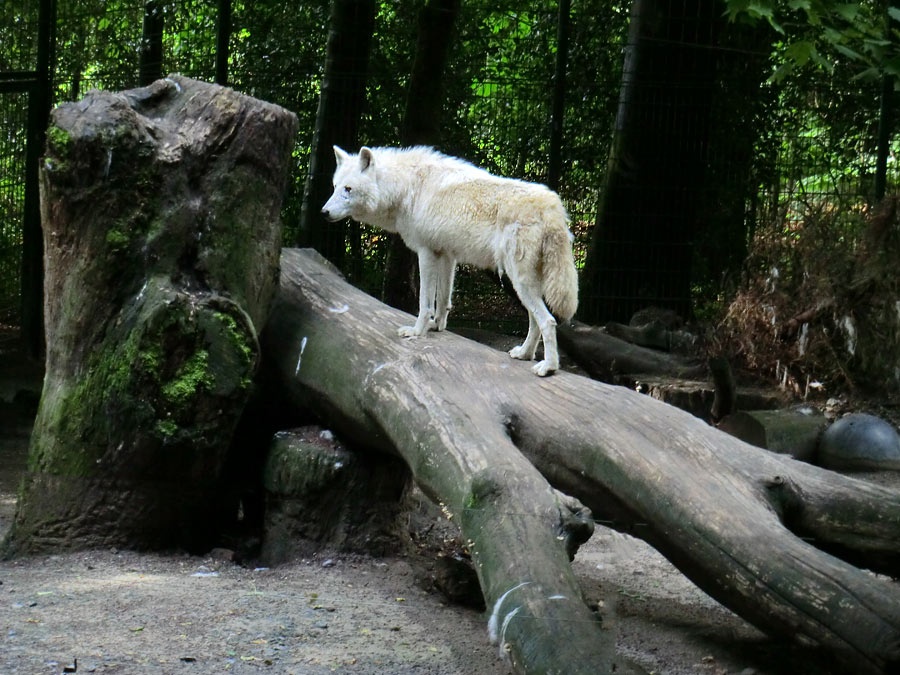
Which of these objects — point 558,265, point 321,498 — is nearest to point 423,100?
point 558,265

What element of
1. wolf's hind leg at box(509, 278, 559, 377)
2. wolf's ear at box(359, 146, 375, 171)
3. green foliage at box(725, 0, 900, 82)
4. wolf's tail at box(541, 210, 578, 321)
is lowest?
wolf's hind leg at box(509, 278, 559, 377)

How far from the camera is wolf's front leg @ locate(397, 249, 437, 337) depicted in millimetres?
5633

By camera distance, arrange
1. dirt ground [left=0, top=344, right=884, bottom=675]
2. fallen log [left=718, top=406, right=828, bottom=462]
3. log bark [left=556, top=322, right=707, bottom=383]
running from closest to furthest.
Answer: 1. dirt ground [left=0, top=344, right=884, bottom=675]
2. fallen log [left=718, top=406, right=828, bottom=462]
3. log bark [left=556, top=322, right=707, bottom=383]

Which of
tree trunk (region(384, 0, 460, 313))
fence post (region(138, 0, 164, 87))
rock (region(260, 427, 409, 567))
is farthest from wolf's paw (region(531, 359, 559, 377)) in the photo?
fence post (region(138, 0, 164, 87))

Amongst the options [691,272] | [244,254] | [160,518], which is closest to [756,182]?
[691,272]

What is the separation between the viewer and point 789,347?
348 inches

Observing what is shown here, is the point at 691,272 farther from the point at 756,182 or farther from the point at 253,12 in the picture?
the point at 253,12

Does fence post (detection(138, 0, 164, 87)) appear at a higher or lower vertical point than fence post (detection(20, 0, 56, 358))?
higher

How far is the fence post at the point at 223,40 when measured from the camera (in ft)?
32.7

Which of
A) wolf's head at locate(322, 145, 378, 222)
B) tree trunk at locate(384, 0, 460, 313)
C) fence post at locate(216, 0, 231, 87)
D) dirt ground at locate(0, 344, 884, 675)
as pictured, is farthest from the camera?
fence post at locate(216, 0, 231, 87)

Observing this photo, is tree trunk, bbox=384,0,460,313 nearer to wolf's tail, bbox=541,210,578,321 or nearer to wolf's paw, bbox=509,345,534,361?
wolf's paw, bbox=509,345,534,361

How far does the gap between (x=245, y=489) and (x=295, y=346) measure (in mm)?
867

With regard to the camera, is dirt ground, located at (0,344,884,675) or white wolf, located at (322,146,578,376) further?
white wolf, located at (322,146,578,376)

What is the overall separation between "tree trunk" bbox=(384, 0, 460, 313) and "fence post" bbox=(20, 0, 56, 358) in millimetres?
3497
